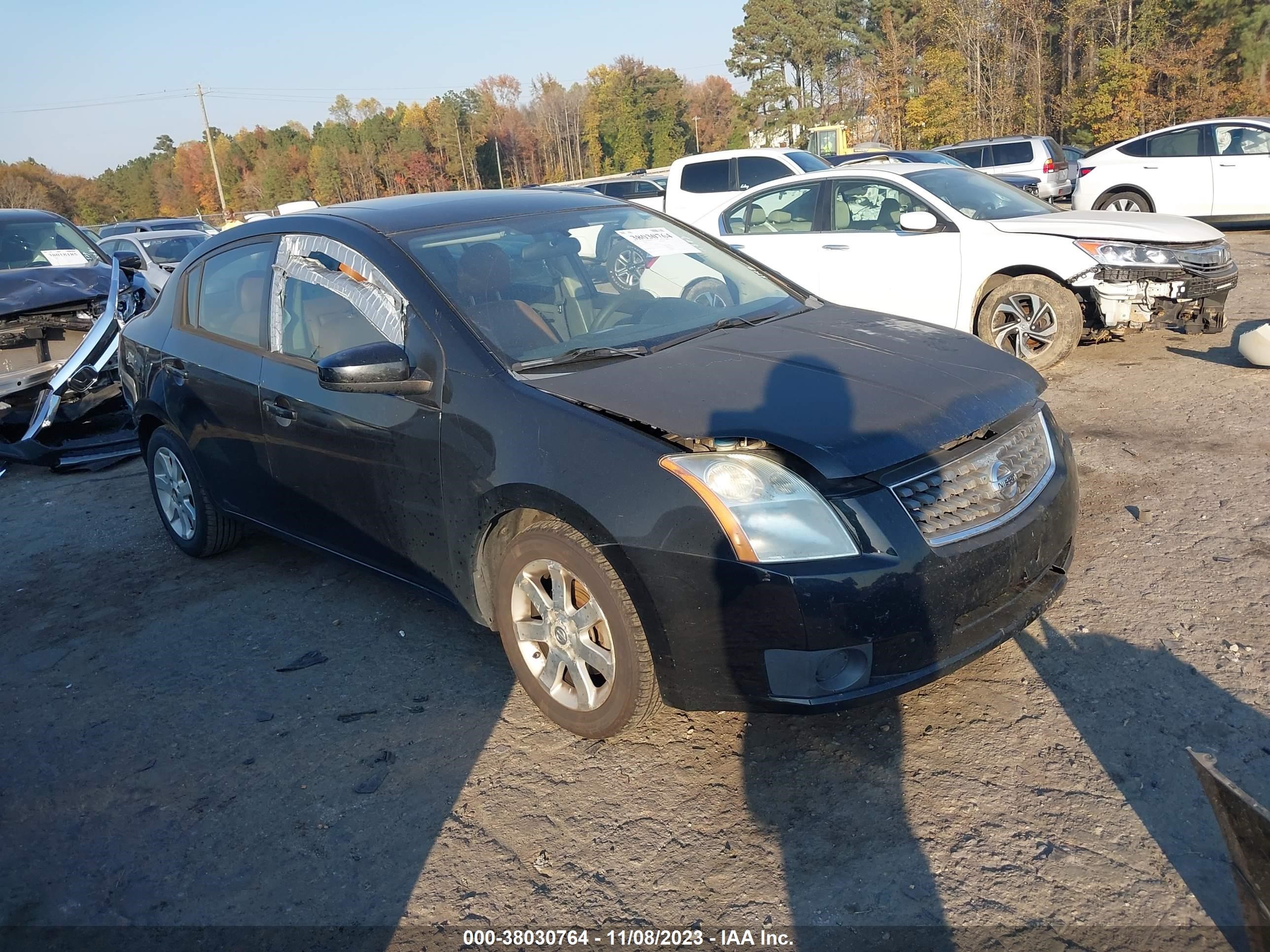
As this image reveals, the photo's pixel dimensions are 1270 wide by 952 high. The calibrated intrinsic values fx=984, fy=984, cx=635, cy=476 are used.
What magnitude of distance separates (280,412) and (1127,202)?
14.1 meters

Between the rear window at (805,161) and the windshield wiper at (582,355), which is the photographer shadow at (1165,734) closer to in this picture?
the windshield wiper at (582,355)

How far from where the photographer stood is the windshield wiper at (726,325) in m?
3.67

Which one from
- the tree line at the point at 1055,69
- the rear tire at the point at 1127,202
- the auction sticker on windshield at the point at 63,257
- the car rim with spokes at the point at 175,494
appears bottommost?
the car rim with spokes at the point at 175,494

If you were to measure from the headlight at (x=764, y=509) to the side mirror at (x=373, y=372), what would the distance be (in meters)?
1.10

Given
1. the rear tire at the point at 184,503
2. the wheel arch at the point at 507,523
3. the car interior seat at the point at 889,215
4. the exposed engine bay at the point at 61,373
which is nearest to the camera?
the wheel arch at the point at 507,523

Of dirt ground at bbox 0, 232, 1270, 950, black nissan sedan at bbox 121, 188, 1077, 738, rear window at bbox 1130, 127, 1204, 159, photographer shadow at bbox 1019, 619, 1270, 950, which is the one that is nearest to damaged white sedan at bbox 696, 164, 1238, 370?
dirt ground at bbox 0, 232, 1270, 950

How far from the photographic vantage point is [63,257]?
874cm

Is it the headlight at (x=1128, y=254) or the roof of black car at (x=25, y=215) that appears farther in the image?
the roof of black car at (x=25, y=215)

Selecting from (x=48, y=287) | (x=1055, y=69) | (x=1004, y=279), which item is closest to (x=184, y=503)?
(x=48, y=287)

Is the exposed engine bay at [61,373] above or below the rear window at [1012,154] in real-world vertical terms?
below

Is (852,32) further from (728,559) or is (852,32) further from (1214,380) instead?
(728,559)

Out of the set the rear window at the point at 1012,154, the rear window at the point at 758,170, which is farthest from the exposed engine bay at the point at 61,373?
the rear window at the point at 1012,154

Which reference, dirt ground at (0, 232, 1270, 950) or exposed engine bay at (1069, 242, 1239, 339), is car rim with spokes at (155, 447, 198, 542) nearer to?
dirt ground at (0, 232, 1270, 950)

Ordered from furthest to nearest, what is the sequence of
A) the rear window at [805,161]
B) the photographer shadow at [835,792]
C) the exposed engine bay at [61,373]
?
1. the rear window at [805,161]
2. the exposed engine bay at [61,373]
3. the photographer shadow at [835,792]
